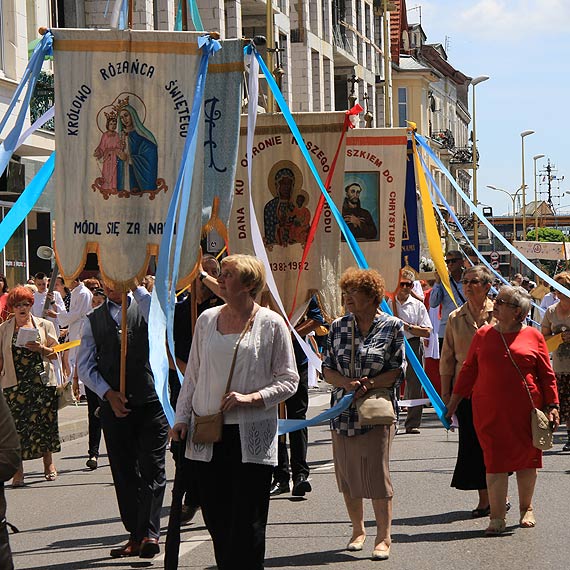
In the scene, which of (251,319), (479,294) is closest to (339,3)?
(479,294)

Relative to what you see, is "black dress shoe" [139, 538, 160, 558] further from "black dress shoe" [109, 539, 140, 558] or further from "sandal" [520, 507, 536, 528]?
"sandal" [520, 507, 536, 528]

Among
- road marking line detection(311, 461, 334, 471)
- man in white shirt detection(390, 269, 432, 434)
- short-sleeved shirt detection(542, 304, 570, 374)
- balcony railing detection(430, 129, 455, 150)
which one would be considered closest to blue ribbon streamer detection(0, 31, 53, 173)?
road marking line detection(311, 461, 334, 471)

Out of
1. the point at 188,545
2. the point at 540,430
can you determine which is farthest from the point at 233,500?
the point at 540,430

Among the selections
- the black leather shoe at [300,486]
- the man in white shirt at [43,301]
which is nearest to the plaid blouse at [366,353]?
the black leather shoe at [300,486]

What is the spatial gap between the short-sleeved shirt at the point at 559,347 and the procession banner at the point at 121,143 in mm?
5514

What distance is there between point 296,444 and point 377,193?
5.12m

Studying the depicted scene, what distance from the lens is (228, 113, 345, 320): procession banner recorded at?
12.5 m

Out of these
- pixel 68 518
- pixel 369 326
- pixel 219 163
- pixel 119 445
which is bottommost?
pixel 68 518

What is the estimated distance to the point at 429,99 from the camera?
3086 inches

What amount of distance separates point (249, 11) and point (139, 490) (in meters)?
33.9

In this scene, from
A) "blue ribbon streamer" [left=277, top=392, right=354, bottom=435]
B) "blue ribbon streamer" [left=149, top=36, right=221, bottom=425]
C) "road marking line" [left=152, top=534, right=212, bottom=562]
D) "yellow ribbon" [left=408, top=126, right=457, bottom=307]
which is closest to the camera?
"blue ribbon streamer" [left=149, top=36, right=221, bottom=425]

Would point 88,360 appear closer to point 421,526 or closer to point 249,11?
point 421,526

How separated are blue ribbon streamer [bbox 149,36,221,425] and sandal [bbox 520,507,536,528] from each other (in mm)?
2856

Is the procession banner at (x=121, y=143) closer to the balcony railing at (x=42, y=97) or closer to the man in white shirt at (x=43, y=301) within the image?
the man in white shirt at (x=43, y=301)
